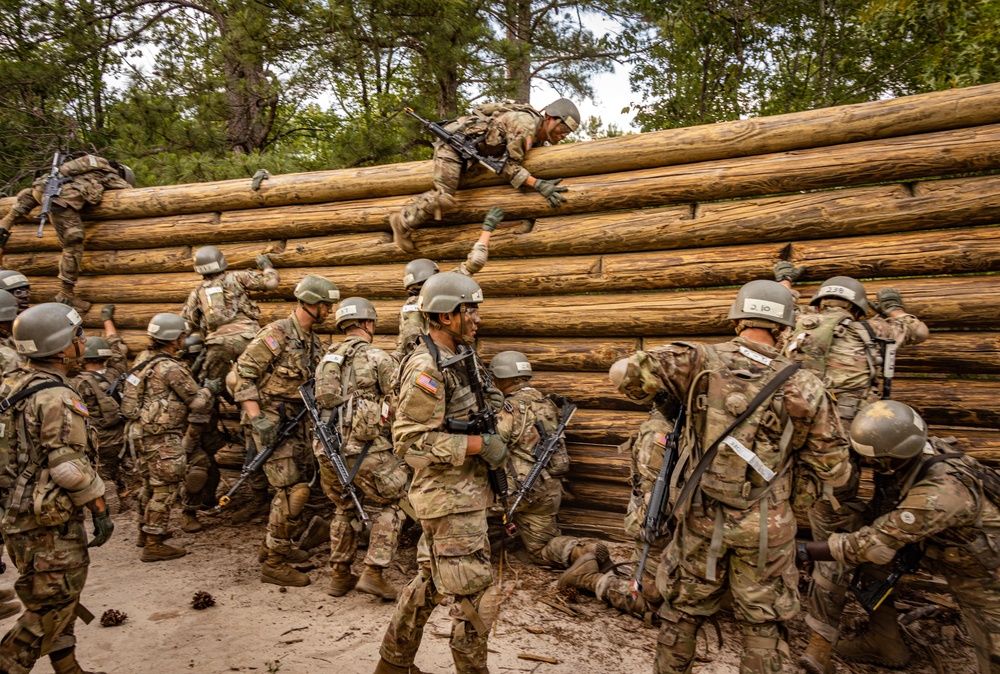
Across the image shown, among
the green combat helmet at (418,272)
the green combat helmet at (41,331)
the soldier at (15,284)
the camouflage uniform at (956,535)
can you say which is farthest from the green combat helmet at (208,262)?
the camouflage uniform at (956,535)

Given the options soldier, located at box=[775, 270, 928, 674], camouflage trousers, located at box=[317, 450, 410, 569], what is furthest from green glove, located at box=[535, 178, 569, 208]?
camouflage trousers, located at box=[317, 450, 410, 569]

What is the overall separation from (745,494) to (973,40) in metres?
8.08

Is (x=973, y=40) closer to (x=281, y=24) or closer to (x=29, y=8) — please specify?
(x=281, y=24)

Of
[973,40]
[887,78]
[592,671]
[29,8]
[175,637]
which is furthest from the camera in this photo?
[29,8]

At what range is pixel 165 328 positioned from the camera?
25.2 ft

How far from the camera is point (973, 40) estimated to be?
852 centimetres

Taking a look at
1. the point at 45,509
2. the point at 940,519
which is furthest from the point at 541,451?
the point at 45,509

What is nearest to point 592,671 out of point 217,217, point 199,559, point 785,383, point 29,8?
point 785,383

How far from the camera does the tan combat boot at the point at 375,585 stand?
19.7ft

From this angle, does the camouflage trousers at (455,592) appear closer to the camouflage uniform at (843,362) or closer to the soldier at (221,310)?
the camouflage uniform at (843,362)

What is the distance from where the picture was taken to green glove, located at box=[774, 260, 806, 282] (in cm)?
614

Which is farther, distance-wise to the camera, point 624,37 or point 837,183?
point 624,37

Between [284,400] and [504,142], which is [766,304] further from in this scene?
[284,400]

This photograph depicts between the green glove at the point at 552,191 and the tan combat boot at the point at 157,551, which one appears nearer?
the tan combat boot at the point at 157,551
